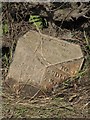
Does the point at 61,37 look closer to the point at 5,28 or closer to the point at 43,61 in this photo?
the point at 43,61

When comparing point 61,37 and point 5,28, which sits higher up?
point 5,28

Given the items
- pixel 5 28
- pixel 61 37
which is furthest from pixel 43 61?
pixel 5 28

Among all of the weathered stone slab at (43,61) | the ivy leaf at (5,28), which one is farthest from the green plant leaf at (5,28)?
the weathered stone slab at (43,61)

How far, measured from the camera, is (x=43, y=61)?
3400 mm

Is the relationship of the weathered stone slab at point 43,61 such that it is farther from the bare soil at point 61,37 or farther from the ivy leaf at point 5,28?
the ivy leaf at point 5,28

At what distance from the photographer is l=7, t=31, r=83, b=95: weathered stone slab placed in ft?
11.1

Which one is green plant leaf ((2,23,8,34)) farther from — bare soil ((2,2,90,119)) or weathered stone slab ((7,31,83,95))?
weathered stone slab ((7,31,83,95))

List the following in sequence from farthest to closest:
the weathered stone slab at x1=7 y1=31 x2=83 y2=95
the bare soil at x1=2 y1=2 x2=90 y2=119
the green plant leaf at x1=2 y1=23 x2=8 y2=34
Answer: the green plant leaf at x1=2 y1=23 x2=8 y2=34, the weathered stone slab at x1=7 y1=31 x2=83 y2=95, the bare soil at x1=2 y1=2 x2=90 y2=119

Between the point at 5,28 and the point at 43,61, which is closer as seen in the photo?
the point at 43,61

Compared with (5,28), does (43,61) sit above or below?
below

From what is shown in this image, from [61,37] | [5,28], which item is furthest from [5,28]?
[61,37]

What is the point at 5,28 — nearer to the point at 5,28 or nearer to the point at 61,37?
the point at 5,28

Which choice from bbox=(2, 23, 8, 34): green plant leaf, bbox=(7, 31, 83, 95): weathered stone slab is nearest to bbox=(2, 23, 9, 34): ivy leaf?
bbox=(2, 23, 8, 34): green plant leaf

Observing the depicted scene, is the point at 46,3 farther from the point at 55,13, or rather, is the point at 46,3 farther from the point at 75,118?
the point at 75,118
